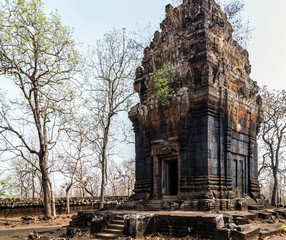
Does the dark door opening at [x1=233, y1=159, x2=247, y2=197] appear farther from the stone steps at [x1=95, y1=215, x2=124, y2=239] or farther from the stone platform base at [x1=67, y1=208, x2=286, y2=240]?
the stone steps at [x1=95, y1=215, x2=124, y2=239]

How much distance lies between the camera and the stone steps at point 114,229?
29.0 feet

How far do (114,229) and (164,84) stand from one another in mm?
5831

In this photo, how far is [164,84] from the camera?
38.3 feet

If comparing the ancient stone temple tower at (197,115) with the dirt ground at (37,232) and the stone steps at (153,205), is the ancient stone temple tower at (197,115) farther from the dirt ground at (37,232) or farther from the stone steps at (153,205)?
the dirt ground at (37,232)

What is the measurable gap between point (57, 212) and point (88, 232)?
11.2 metres

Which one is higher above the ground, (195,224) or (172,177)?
(172,177)

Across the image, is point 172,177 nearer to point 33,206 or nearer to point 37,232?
point 37,232

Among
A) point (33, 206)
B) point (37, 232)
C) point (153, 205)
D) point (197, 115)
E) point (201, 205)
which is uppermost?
point (197, 115)

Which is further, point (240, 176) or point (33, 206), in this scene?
point (33, 206)

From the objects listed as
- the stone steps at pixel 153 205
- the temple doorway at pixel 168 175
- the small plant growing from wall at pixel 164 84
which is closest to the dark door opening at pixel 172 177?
the temple doorway at pixel 168 175

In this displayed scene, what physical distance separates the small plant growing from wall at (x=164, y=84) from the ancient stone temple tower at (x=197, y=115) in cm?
23

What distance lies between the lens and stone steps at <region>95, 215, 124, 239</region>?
883 cm

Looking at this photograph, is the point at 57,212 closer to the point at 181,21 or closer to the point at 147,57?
the point at 147,57

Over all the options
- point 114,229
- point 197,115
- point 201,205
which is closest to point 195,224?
point 201,205
